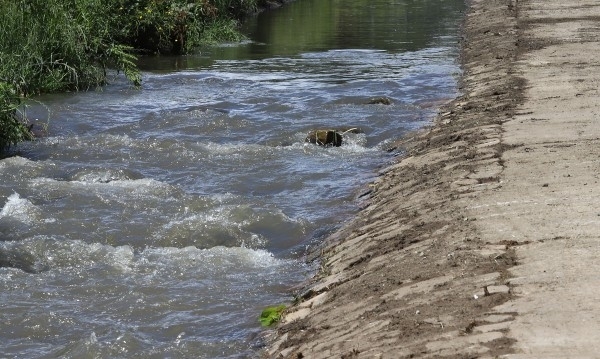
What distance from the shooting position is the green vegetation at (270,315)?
779 centimetres

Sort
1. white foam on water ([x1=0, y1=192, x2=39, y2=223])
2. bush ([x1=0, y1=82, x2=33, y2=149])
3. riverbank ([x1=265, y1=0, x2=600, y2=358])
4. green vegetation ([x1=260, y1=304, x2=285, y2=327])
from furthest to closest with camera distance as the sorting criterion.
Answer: bush ([x1=0, y1=82, x2=33, y2=149])
white foam on water ([x1=0, y1=192, x2=39, y2=223])
green vegetation ([x1=260, y1=304, x2=285, y2=327])
riverbank ([x1=265, y1=0, x2=600, y2=358])

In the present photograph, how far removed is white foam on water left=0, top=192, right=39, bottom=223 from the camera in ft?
35.0

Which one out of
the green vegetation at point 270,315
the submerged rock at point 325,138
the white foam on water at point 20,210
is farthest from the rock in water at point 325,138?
the green vegetation at point 270,315

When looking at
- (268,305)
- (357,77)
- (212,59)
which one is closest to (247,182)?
(268,305)

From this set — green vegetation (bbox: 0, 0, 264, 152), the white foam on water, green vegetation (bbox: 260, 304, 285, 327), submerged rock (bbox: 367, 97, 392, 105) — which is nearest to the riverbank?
green vegetation (bbox: 260, 304, 285, 327)

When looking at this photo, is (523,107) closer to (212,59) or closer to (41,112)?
(41,112)

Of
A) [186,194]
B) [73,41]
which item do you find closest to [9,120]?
[186,194]

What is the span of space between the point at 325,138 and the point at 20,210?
485 centimetres

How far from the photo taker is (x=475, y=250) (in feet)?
24.0

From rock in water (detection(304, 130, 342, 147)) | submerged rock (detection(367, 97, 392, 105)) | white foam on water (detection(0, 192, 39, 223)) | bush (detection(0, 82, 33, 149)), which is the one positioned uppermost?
bush (detection(0, 82, 33, 149))

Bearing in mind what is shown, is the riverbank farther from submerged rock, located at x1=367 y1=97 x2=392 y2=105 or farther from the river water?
submerged rock, located at x1=367 y1=97 x2=392 y2=105

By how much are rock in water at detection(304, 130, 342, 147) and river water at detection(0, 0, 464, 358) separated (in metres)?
0.21

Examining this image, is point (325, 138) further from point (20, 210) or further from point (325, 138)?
point (20, 210)

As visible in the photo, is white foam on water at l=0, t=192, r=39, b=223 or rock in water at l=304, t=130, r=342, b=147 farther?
rock in water at l=304, t=130, r=342, b=147
